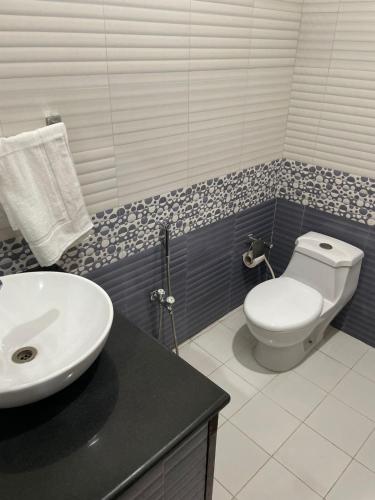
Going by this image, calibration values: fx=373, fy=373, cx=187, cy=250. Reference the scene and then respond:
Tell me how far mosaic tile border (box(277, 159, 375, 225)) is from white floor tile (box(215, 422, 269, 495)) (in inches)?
52.2

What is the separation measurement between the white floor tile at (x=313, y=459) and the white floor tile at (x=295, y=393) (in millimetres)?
126

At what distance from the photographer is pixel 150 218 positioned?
1.69 meters

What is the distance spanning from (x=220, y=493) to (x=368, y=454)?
2.31 feet

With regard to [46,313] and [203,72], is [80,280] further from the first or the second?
[203,72]

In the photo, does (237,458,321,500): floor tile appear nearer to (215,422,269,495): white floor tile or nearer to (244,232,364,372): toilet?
(215,422,269,495): white floor tile

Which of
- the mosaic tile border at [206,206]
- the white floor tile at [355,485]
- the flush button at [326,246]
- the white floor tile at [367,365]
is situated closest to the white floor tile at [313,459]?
the white floor tile at [355,485]

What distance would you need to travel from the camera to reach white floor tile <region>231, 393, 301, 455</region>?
5.71 ft

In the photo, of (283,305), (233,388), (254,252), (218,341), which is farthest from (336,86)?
(233,388)

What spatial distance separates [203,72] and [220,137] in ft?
1.10

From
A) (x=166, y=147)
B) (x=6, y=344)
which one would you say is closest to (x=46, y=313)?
(x=6, y=344)

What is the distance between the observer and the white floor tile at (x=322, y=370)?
2.05m

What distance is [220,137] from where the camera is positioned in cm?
186

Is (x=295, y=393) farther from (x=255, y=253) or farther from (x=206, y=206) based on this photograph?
(x=206, y=206)

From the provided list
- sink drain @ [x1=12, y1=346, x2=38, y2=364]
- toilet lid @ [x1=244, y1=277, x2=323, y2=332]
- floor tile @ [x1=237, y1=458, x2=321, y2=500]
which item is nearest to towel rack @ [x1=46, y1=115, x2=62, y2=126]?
sink drain @ [x1=12, y1=346, x2=38, y2=364]
